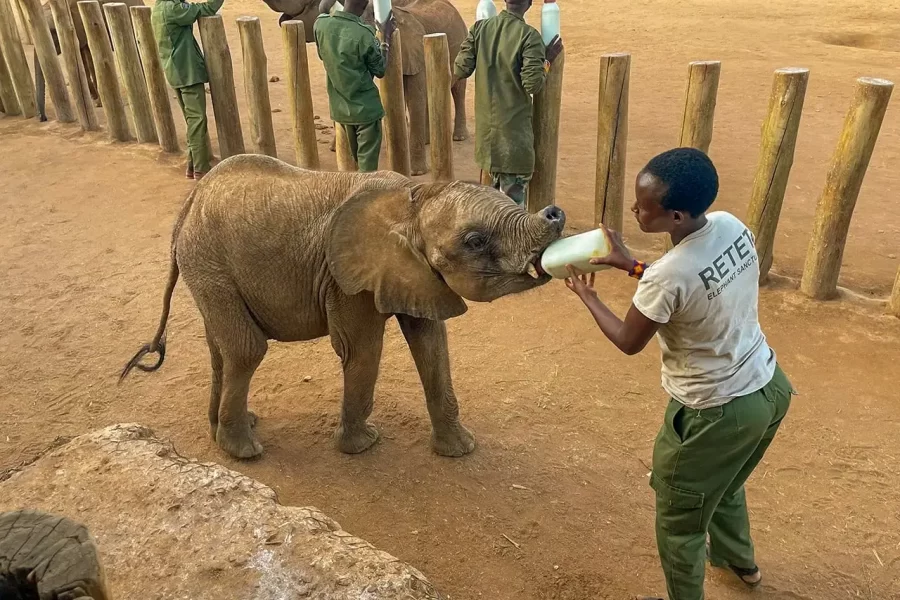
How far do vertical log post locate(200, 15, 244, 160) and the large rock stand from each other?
5.94 metres

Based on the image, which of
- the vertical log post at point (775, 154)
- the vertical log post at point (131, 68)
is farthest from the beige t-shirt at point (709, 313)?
the vertical log post at point (131, 68)

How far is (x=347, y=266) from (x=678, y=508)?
1865mm

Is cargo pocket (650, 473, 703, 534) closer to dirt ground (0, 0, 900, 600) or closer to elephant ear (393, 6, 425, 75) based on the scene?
dirt ground (0, 0, 900, 600)

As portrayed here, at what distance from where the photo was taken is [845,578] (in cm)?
371

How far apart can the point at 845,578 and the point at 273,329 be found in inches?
127

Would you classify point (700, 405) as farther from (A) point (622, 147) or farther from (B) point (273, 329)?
(A) point (622, 147)

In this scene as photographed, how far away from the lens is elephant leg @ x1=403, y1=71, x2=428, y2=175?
9047 millimetres

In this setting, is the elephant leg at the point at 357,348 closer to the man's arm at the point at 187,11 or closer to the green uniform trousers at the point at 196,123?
the green uniform trousers at the point at 196,123

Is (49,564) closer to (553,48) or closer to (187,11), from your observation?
(553,48)

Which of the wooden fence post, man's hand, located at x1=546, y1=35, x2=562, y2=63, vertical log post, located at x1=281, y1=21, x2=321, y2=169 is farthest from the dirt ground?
the wooden fence post

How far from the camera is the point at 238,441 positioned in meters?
4.49

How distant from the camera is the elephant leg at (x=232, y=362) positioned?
4.09 m

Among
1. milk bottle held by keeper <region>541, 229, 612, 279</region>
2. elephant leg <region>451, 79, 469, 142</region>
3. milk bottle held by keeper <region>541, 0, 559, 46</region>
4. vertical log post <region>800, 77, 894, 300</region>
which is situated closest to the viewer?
milk bottle held by keeper <region>541, 229, 612, 279</region>

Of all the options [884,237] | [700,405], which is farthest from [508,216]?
[884,237]
